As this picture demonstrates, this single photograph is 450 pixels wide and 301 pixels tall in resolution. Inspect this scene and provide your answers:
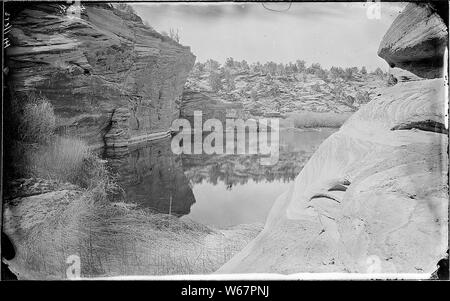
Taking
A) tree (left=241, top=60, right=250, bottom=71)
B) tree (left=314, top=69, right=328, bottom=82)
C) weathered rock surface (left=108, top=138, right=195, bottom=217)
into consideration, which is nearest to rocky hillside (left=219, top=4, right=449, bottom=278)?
tree (left=314, top=69, right=328, bottom=82)

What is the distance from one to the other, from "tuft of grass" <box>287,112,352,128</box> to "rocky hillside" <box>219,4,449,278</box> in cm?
9

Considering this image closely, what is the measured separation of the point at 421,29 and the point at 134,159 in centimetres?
278

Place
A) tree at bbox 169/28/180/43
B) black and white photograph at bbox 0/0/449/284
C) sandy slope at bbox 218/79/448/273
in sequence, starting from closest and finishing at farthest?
sandy slope at bbox 218/79/448/273 < black and white photograph at bbox 0/0/449/284 < tree at bbox 169/28/180/43

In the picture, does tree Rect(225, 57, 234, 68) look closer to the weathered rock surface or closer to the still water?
the still water

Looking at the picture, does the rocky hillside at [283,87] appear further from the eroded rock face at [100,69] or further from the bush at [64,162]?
the bush at [64,162]

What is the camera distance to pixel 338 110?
4.09m

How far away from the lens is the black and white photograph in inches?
150

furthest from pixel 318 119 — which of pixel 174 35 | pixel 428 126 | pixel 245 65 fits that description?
pixel 174 35

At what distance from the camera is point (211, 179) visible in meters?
4.07

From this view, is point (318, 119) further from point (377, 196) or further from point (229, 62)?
point (229, 62)

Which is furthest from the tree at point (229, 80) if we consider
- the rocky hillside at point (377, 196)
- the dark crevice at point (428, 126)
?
the dark crevice at point (428, 126)

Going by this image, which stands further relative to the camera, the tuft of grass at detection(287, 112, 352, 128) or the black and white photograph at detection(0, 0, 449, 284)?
the tuft of grass at detection(287, 112, 352, 128)

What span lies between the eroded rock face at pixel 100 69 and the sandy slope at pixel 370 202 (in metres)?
1.39

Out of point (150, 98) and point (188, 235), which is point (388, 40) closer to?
point (150, 98)
